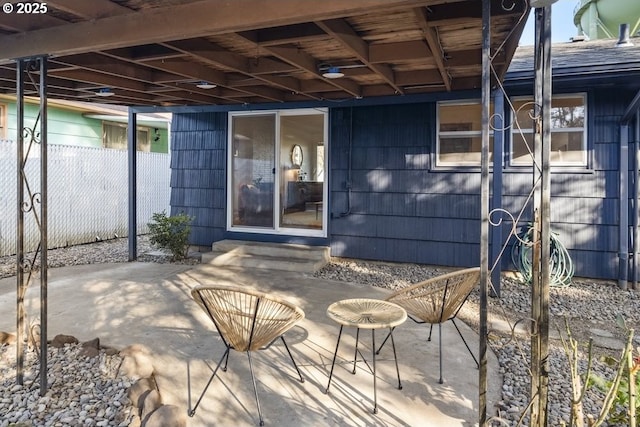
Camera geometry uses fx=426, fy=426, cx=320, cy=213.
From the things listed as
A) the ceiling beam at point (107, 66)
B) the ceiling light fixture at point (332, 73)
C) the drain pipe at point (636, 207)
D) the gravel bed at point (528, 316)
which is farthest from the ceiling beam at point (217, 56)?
the drain pipe at point (636, 207)

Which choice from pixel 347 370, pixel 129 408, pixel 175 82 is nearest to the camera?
pixel 129 408

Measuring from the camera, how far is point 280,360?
9.86ft

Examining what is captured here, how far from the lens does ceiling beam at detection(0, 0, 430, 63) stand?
83.0 inches

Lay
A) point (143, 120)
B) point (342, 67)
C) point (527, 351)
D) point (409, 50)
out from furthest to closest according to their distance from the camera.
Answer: point (143, 120) < point (342, 67) < point (409, 50) < point (527, 351)

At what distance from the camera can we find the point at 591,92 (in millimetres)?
5215

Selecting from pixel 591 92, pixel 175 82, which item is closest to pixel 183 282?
pixel 175 82

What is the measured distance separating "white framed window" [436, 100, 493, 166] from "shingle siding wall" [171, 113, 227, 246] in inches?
132

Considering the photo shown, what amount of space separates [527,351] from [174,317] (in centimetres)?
294

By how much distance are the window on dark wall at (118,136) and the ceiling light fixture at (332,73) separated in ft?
30.7

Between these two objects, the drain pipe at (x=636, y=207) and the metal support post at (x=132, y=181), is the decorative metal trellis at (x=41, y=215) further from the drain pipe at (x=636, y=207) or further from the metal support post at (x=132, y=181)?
the drain pipe at (x=636, y=207)

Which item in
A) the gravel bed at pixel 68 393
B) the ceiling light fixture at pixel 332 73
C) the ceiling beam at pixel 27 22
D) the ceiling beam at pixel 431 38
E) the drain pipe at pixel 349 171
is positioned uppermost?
the ceiling light fixture at pixel 332 73

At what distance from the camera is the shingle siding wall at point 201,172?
694 cm

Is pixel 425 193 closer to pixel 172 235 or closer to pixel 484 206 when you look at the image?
pixel 172 235

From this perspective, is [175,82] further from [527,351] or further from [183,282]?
[527,351]
